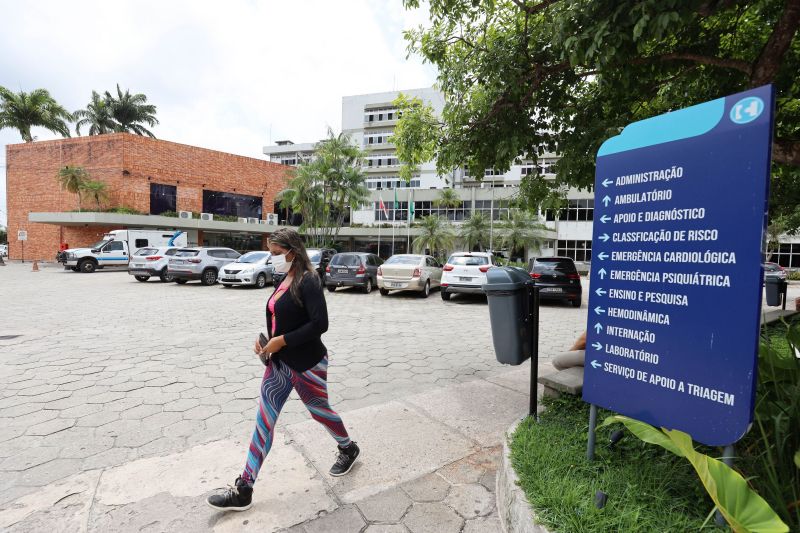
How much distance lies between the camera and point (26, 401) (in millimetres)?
4355

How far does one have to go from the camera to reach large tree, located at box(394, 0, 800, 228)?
5.20 meters

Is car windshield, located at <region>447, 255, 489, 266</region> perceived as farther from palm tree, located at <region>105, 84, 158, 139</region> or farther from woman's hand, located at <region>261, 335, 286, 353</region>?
palm tree, located at <region>105, 84, 158, 139</region>

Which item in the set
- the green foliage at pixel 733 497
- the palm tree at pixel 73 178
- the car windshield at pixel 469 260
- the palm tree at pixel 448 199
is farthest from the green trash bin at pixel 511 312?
the palm tree at pixel 448 199

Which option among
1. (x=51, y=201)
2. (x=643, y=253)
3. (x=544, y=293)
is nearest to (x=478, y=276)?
(x=544, y=293)

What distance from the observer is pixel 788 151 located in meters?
4.57

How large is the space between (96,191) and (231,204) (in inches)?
407

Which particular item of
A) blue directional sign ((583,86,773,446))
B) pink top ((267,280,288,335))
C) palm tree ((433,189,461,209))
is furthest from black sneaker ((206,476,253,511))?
palm tree ((433,189,461,209))

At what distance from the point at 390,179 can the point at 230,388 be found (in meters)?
54.4

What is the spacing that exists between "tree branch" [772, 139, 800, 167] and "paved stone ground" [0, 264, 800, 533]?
3.50m

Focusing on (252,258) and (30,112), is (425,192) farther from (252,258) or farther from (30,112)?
(30,112)

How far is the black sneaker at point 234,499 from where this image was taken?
2.58 metres

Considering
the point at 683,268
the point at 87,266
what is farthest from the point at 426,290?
the point at 87,266

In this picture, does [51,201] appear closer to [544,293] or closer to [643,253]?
[544,293]

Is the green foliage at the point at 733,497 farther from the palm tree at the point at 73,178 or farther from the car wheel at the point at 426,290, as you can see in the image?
the palm tree at the point at 73,178
